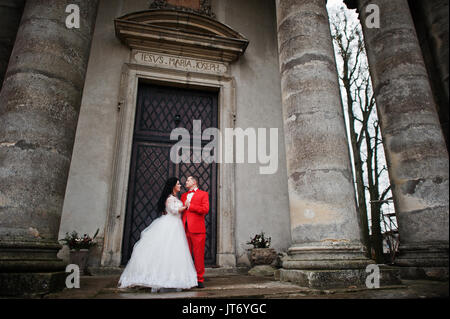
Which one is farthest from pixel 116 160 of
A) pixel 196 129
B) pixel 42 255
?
pixel 42 255

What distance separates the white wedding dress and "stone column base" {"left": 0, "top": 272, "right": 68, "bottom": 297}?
3.14 feet

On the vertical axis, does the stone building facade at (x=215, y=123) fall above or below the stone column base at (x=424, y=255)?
above

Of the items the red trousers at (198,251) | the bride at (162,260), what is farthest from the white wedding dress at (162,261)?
the red trousers at (198,251)

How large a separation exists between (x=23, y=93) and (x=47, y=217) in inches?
64.6

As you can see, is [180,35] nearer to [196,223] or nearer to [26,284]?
[196,223]

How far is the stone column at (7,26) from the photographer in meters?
5.74

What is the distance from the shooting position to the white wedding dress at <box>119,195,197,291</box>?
3736 millimetres

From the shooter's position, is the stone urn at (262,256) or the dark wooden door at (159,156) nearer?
the stone urn at (262,256)

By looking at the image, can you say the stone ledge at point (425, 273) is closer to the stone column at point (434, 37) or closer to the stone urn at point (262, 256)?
the stone column at point (434, 37)

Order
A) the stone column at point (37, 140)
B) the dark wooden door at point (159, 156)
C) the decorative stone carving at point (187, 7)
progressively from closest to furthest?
the stone column at point (37, 140) → the dark wooden door at point (159, 156) → the decorative stone carving at point (187, 7)

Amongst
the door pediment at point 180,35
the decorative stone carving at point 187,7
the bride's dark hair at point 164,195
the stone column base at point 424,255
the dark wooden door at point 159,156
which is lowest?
the stone column base at point 424,255

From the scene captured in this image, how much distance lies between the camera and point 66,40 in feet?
13.5

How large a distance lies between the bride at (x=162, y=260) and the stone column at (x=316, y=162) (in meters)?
1.45

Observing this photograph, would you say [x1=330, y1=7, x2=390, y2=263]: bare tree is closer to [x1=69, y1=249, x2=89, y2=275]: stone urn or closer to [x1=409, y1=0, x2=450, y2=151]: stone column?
[x1=409, y1=0, x2=450, y2=151]: stone column
